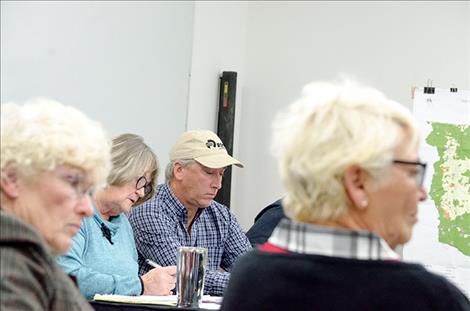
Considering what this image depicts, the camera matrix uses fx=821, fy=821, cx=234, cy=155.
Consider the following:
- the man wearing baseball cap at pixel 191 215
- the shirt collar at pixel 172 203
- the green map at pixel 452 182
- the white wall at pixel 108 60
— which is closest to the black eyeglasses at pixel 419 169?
the man wearing baseball cap at pixel 191 215

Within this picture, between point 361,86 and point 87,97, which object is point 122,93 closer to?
point 87,97

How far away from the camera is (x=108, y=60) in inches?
163

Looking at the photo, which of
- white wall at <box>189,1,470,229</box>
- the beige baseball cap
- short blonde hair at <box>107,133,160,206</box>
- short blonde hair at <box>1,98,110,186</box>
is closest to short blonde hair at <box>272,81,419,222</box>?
short blonde hair at <box>1,98,110,186</box>

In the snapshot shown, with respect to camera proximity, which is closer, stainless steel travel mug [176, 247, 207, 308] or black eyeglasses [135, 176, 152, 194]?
stainless steel travel mug [176, 247, 207, 308]

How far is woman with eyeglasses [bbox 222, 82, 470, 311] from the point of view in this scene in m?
1.35

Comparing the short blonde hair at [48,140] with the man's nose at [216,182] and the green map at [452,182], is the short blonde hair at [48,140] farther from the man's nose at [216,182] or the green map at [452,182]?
the green map at [452,182]

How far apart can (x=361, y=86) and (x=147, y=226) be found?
186cm

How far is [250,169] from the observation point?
5047 mm

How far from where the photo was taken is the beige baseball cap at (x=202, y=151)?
3.46m

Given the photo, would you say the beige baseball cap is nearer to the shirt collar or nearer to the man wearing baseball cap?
the man wearing baseball cap

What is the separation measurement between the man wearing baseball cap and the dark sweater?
171 cm

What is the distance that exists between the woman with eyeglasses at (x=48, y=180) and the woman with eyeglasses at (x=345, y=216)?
12.9 inches

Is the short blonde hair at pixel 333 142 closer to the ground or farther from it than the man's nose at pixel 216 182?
farther from it

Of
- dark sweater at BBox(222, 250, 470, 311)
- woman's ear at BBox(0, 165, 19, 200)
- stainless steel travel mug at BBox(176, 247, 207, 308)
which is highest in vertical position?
woman's ear at BBox(0, 165, 19, 200)
